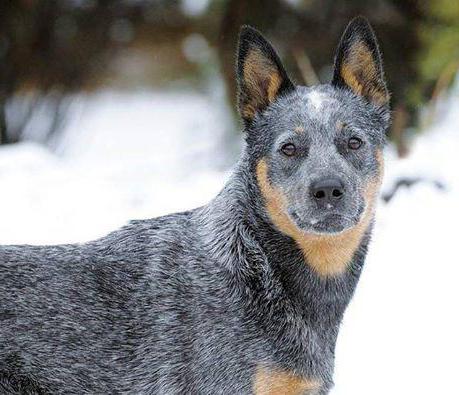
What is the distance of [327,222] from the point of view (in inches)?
182

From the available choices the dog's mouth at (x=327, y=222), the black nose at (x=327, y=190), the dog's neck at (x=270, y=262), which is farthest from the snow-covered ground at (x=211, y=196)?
the black nose at (x=327, y=190)

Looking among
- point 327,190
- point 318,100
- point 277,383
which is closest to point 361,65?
point 318,100

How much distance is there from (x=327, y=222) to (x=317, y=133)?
431 mm

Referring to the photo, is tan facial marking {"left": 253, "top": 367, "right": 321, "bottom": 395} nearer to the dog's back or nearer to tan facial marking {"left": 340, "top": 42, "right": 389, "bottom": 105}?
the dog's back

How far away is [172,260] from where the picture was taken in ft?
16.0

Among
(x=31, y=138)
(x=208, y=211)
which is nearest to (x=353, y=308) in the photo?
(x=208, y=211)

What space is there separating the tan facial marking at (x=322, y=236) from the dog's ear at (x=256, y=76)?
34 cm

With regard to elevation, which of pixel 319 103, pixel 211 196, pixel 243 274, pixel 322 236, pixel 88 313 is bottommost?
pixel 211 196

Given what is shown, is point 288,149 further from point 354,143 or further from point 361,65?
point 361,65

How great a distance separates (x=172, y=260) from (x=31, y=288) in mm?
674

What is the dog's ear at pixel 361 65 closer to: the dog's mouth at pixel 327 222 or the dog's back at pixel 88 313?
the dog's mouth at pixel 327 222

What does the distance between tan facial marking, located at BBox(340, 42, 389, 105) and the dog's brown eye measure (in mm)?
336

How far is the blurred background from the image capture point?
6.79 meters

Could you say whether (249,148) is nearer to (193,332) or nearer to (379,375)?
(193,332)
